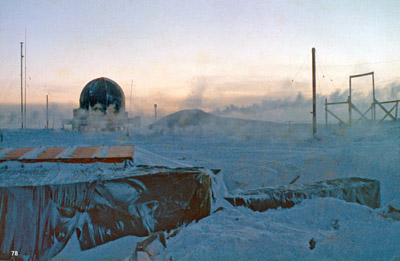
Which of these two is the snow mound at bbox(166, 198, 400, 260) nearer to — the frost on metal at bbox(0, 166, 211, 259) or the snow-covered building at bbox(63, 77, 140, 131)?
the frost on metal at bbox(0, 166, 211, 259)

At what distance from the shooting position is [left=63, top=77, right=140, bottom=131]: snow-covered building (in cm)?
2169

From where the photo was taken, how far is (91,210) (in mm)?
3902

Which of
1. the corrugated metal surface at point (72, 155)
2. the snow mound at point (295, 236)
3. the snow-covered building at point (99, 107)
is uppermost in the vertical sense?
the snow-covered building at point (99, 107)

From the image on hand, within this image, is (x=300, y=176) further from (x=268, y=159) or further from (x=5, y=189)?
(x=5, y=189)

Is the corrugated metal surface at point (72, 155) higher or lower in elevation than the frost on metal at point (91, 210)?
higher

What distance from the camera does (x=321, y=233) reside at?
3.45 metres

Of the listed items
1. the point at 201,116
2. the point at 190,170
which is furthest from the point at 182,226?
the point at 201,116

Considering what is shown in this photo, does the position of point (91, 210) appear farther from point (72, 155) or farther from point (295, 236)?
point (295, 236)

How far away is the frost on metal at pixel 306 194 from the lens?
490 cm

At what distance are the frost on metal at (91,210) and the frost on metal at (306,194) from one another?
112 centimetres

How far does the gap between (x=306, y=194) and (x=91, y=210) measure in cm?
366

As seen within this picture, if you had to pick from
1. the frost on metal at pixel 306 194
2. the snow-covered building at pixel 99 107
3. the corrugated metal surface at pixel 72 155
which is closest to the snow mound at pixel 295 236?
the frost on metal at pixel 306 194

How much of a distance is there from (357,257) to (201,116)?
130 ft

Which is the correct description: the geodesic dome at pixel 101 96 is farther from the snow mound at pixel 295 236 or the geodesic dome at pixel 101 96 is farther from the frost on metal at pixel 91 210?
the snow mound at pixel 295 236
